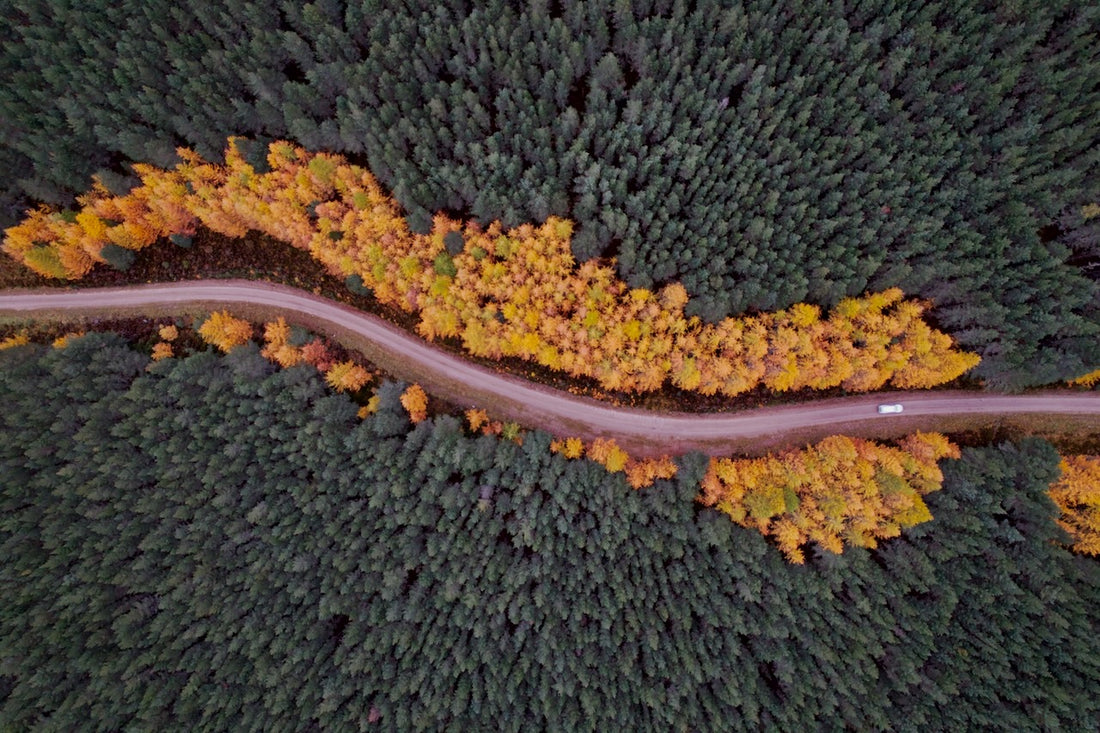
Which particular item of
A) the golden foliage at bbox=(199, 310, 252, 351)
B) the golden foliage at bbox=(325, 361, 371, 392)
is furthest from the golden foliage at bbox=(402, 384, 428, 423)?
the golden foliage at bbox=(199, 310, 252, 351)

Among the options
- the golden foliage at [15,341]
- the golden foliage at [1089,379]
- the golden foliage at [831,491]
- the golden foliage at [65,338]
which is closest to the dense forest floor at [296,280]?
the golden foliage at [65,338]

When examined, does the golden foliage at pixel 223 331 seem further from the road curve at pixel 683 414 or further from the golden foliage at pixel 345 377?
the golden foliage at pixel 345 377

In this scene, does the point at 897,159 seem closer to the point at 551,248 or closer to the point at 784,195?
the point at 784,195

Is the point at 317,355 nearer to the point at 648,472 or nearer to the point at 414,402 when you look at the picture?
the point at 414,402

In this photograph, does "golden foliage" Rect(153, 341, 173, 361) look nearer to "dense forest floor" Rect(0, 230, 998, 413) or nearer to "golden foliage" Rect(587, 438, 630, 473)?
"dense forest floor" Rect(0, 230, 998, 413)

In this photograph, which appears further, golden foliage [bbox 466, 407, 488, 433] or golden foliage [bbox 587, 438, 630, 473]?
golden foliage [bbox 466, 407, 488, 433]

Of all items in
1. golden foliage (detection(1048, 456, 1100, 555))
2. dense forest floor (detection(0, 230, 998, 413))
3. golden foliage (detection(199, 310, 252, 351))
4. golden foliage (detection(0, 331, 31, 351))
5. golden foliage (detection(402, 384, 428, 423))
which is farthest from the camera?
golden foliage (detection(0, 331, 31, 351))
